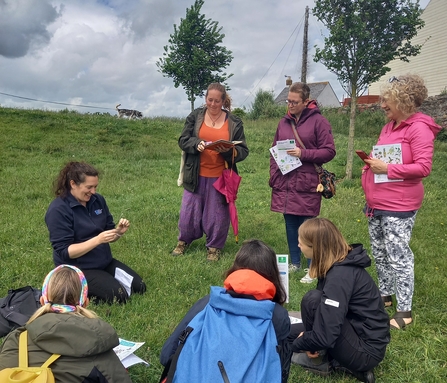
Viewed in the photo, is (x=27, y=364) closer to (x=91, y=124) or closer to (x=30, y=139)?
(x=30, y=139)

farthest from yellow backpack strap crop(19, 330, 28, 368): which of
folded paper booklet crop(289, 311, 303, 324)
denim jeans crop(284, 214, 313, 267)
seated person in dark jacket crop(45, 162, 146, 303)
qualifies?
denim jeans crop(284, 214, 313, 267)

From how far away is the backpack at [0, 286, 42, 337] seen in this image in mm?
2914

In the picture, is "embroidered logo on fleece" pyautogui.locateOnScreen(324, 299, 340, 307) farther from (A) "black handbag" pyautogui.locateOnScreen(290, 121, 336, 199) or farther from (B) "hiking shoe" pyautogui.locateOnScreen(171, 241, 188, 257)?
(B) "hiking shoe" pyautogui.locateOnScreen(171, 241, 188, 257)

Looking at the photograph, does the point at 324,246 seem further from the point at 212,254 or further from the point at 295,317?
the point at 212,254

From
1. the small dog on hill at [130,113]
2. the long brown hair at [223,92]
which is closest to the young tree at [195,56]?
the small dog on hill at [130,113]

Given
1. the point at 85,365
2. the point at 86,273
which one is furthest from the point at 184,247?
the point at 85,365

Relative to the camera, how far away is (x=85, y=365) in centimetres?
205

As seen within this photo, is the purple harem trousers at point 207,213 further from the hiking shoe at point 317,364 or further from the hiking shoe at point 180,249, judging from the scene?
the hiking shoe at point 317,364

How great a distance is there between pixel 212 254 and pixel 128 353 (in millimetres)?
2329

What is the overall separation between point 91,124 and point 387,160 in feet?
43.8

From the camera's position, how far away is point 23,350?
2008 millimetres

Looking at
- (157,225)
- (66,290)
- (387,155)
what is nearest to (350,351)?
(387,155)

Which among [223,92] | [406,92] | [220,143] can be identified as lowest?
[220,143]

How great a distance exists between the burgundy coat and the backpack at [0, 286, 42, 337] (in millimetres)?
2735
